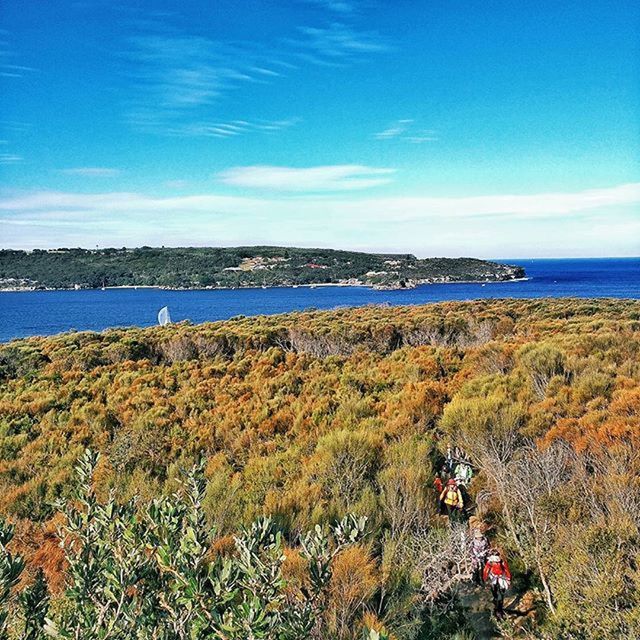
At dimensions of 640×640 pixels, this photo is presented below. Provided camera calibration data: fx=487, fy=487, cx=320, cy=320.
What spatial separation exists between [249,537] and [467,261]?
164m

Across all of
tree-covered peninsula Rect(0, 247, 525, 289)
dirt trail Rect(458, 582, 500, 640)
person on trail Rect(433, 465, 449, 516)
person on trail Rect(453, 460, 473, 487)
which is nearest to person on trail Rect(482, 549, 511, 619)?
dirt trail Rect(458, 582, 500, 640)

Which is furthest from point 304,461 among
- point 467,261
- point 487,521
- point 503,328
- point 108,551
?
point 467,261

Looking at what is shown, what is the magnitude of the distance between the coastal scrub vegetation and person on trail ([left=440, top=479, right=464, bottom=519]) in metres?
0.31

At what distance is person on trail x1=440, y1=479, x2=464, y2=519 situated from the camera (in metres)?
6.98

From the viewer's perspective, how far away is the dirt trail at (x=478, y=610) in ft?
16.8

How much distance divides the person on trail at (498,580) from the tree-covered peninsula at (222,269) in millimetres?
112418

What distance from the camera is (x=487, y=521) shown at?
280 inches

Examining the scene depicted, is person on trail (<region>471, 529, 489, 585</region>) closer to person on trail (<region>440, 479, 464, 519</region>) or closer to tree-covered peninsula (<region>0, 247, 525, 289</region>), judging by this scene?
person on trail (<region>440, 479, 464, 519</region>)

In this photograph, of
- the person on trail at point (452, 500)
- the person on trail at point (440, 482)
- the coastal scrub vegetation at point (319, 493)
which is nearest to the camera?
the coastal scrub vegetation at point (319, 493)

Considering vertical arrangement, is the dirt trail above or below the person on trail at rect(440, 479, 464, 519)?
below

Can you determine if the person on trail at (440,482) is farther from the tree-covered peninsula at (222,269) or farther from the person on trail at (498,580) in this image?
the tree-covered peninsula at (222,269)

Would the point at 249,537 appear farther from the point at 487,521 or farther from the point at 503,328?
the point at 503,328

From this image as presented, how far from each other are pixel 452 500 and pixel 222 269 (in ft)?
496

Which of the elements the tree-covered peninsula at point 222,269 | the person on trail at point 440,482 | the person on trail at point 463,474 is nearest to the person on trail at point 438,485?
the person on trail at point 440,482
